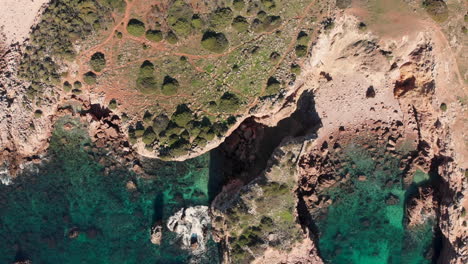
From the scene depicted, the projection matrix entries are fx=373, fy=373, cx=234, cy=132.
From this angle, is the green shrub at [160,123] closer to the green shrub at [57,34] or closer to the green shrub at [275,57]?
the green shrub at [57,34]

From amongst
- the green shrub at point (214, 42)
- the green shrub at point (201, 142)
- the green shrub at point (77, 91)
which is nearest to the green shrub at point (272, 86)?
the green shrub at point (214, 42)

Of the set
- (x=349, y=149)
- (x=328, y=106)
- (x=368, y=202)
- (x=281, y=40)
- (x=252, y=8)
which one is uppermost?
(x=252, y=8)

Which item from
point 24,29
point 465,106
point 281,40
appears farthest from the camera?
point 24,29

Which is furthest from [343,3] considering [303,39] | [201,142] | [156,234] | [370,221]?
[156,234]

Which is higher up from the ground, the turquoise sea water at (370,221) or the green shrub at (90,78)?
the green shrub at (90,78)

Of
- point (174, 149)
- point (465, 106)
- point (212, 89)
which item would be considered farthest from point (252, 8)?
point (465, 106)

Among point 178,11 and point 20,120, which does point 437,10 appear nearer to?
point 178,11

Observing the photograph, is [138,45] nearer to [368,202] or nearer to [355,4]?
[355,4]
